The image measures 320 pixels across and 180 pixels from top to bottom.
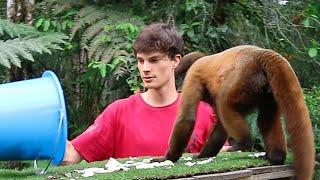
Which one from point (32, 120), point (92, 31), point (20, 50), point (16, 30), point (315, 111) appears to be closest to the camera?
point (32, 120)

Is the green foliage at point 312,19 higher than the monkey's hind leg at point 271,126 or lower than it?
higher

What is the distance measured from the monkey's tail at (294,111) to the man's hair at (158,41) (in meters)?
0.42

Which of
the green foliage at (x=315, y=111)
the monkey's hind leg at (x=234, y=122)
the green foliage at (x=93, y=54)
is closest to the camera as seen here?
the monkey's hind leg at (x=234, y=122)

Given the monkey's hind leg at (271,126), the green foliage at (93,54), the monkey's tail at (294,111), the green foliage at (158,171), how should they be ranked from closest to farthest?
the green foliage at (158,171)
the monkey's tail at (294,111)
the monkey's hind leg at (271,126)
the green foliage at (93,54)

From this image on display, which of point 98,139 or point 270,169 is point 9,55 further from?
point 270,169

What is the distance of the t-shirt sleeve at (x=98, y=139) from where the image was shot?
2693mm

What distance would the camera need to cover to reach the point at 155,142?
2.71 m

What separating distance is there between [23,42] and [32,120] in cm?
179

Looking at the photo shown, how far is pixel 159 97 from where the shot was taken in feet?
8.82

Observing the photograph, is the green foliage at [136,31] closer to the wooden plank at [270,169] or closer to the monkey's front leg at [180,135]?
the monkey's front leg at [180,135]

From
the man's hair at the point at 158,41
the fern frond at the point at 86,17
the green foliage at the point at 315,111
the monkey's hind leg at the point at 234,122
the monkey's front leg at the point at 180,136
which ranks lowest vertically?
the green foliage at the point at 315,111

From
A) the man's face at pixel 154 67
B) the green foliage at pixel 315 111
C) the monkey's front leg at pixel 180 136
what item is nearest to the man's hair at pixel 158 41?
the man's face at pixel 154 67

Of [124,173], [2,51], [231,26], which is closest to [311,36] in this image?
[231,26]

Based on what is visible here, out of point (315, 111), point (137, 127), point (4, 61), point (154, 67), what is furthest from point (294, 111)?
point (4, 61)
